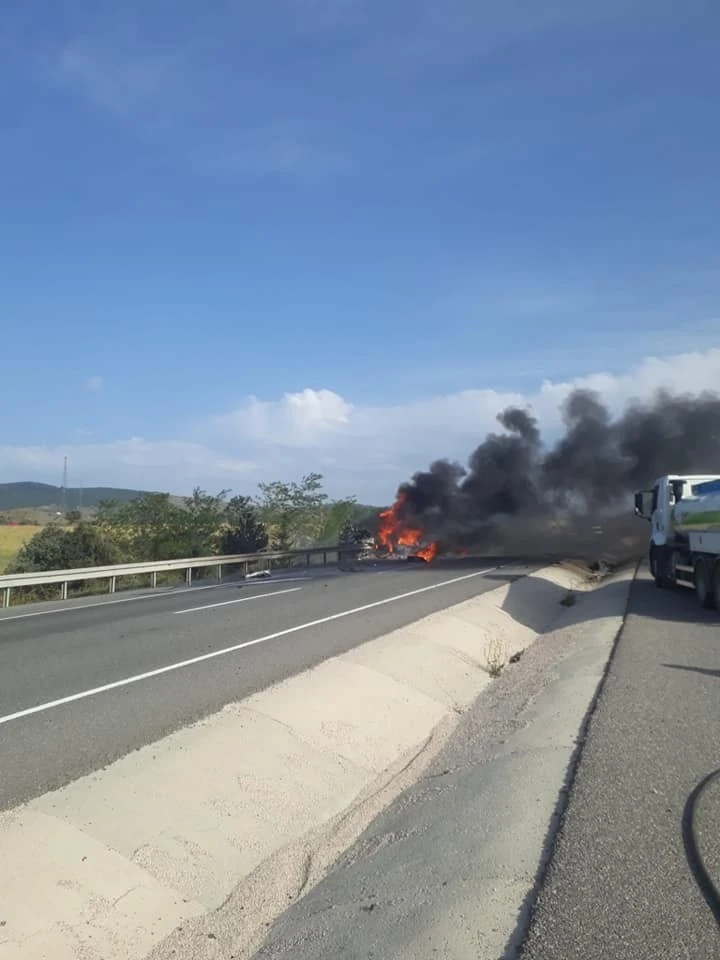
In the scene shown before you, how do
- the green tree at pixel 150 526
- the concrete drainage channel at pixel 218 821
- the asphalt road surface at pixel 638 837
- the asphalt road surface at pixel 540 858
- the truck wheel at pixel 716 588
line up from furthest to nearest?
the green tree at pixel 150 526 < the truck wheel at pixel 716 588 < the concrete drainage channel at pixel 218 821 < the asphalt road surface at pixel 540 858 < the asphalt road surface at pixel 638 837

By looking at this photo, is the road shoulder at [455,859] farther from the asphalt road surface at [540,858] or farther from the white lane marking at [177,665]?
the white lane marking at [177,665]

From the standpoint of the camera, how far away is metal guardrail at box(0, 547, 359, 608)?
22.5 meters

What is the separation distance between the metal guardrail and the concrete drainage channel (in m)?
14.7

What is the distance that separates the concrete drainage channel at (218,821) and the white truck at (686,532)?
905 centimetres

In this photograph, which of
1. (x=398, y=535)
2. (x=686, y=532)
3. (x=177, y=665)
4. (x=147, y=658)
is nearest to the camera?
(x=177, y=665)

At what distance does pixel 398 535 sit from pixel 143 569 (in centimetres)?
1845

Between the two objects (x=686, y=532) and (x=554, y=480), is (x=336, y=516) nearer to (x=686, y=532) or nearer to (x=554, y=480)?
(x=554, y=480)

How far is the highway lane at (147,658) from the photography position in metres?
7.44

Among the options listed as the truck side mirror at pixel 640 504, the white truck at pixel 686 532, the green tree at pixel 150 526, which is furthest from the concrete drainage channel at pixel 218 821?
the green tree at pixel 150 526

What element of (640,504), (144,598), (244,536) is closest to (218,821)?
(144,598)

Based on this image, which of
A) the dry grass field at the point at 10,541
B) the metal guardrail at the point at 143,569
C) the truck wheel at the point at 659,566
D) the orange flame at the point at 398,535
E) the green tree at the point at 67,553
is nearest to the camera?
the metal guardrail at the point at 143,569

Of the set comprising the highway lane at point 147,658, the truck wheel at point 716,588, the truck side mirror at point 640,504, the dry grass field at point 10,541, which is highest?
the truck side mirror at point 640,504

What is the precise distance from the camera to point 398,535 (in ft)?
142

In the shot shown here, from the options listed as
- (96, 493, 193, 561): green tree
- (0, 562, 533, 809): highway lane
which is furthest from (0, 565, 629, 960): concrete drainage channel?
(96, 493, 193, 561): green tree
